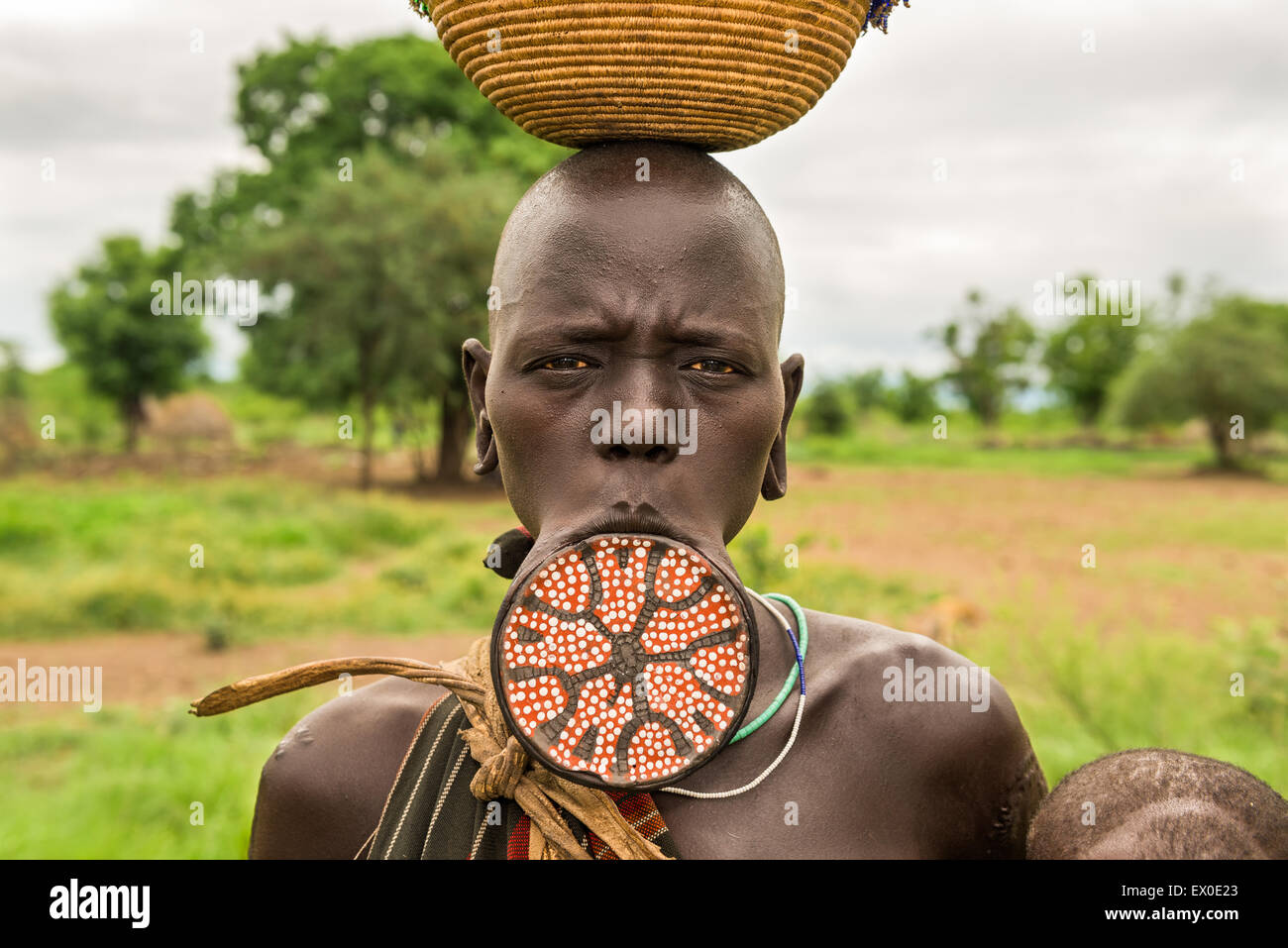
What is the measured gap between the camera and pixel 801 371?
189cm

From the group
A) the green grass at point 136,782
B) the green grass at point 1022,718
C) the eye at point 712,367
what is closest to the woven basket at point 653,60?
the eye at point 712,367

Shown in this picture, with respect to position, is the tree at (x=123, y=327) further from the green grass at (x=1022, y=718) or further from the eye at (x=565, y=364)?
the eye at (x=565, y=364)

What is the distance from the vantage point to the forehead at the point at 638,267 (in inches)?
61.0

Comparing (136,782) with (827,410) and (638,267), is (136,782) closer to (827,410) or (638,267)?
(638,267)

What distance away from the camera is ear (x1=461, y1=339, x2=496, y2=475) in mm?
1808

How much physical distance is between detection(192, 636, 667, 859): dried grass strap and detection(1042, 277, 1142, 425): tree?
149 ft

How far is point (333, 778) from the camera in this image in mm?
1786

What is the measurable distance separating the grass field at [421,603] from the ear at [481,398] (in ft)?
11.8

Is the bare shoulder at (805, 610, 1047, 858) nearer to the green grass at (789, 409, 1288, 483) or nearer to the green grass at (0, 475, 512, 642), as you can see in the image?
the green grass at (0, 475, 512, 642)

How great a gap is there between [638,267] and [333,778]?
947mm

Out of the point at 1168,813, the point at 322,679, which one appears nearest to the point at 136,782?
the point at 322,679

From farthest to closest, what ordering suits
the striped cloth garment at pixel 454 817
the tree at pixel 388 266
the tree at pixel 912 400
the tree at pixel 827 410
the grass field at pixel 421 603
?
the tree at pixel 912 400 → the tree at pixel 827 410 → the tree at pixel 388 266 → the grass field at pixel 421 603 → the striped cloth garment at pixel 454 817

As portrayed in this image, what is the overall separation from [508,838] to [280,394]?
22663 mm

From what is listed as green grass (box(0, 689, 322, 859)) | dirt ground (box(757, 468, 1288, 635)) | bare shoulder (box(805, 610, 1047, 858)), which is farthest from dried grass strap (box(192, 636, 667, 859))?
dirt ground (box(757, 468, 1288, 635))
